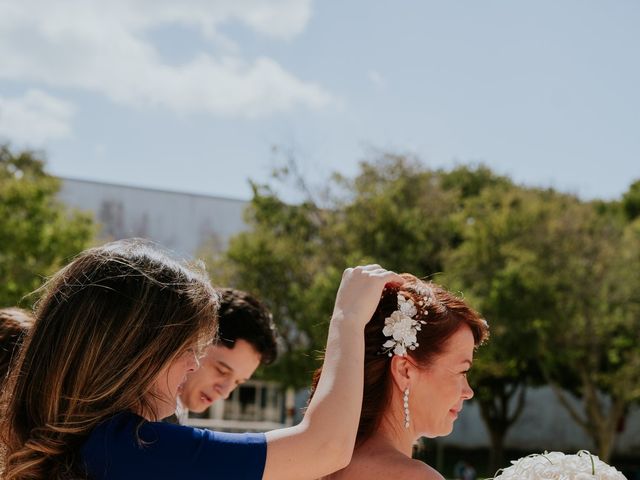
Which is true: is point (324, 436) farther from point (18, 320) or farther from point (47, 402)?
point (18, 320)

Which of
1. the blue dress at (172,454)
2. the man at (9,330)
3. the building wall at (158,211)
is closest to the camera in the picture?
the blue dress at (172,454)

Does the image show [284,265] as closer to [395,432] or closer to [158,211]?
[158,211]

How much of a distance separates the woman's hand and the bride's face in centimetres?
69

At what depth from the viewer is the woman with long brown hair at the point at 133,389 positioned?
6.55 feet

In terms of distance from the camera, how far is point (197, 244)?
40.2 meters

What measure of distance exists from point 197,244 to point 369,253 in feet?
55.5

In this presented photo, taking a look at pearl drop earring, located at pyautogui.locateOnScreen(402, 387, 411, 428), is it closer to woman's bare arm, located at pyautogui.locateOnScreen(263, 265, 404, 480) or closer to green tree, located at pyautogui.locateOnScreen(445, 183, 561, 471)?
woman's bare arm, located at pyautogui.locateOnScreen(263, 265, 404, 480)

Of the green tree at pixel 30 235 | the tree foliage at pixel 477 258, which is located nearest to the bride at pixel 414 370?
the green tree at pixel 30 235

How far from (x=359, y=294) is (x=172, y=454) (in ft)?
2.04

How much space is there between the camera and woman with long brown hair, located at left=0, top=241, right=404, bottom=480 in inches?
78.5

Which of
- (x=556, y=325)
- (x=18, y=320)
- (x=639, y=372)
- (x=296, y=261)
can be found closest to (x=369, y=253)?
(x=296, y=261)

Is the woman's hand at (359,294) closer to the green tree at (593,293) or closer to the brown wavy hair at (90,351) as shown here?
the brown wavy hair at (90,351)

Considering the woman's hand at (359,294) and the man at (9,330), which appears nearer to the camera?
the woman's hand at (359,294)

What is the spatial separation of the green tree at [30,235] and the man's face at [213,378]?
17709 mm
